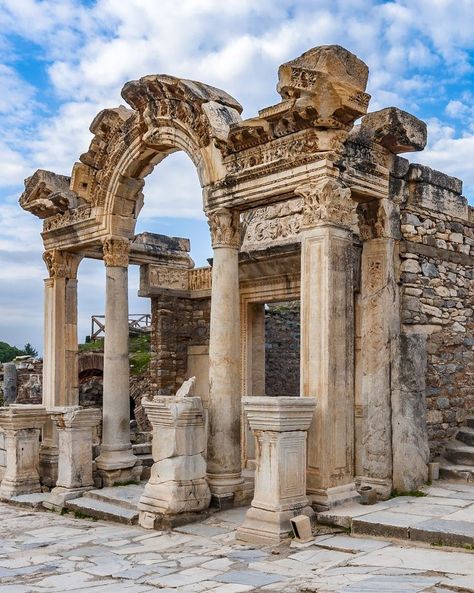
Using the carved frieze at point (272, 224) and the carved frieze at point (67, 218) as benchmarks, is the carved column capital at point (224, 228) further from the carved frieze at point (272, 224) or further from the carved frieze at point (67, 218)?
the carved frieze at point (67, 218)

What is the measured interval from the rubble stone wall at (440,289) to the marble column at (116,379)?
4.36 meters

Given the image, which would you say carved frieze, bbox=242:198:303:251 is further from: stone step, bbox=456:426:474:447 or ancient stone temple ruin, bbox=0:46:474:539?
stone step, bbox=456:426:474:447

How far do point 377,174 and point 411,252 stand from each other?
3.98 ft

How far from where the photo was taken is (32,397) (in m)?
21.8

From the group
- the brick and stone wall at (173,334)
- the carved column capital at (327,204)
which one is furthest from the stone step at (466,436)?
the brick and stone wall at (173,334)

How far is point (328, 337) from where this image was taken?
814 centimetres

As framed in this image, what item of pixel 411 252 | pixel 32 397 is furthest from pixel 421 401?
pixel 32 397

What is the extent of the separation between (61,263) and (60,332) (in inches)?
46.7

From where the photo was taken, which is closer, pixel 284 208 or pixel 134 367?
pixel 284 208

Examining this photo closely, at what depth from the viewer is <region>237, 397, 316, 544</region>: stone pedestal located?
24.8ft

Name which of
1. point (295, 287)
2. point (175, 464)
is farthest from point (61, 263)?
point (175, 464)

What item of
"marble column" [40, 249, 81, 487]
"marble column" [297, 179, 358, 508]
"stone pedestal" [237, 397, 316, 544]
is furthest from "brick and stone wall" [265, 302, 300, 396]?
"stone pedestal" [237, 397, 316, 544]

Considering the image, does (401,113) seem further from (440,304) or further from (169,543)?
(169,543)

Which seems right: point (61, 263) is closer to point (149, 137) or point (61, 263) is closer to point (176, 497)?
point (149, 137)
